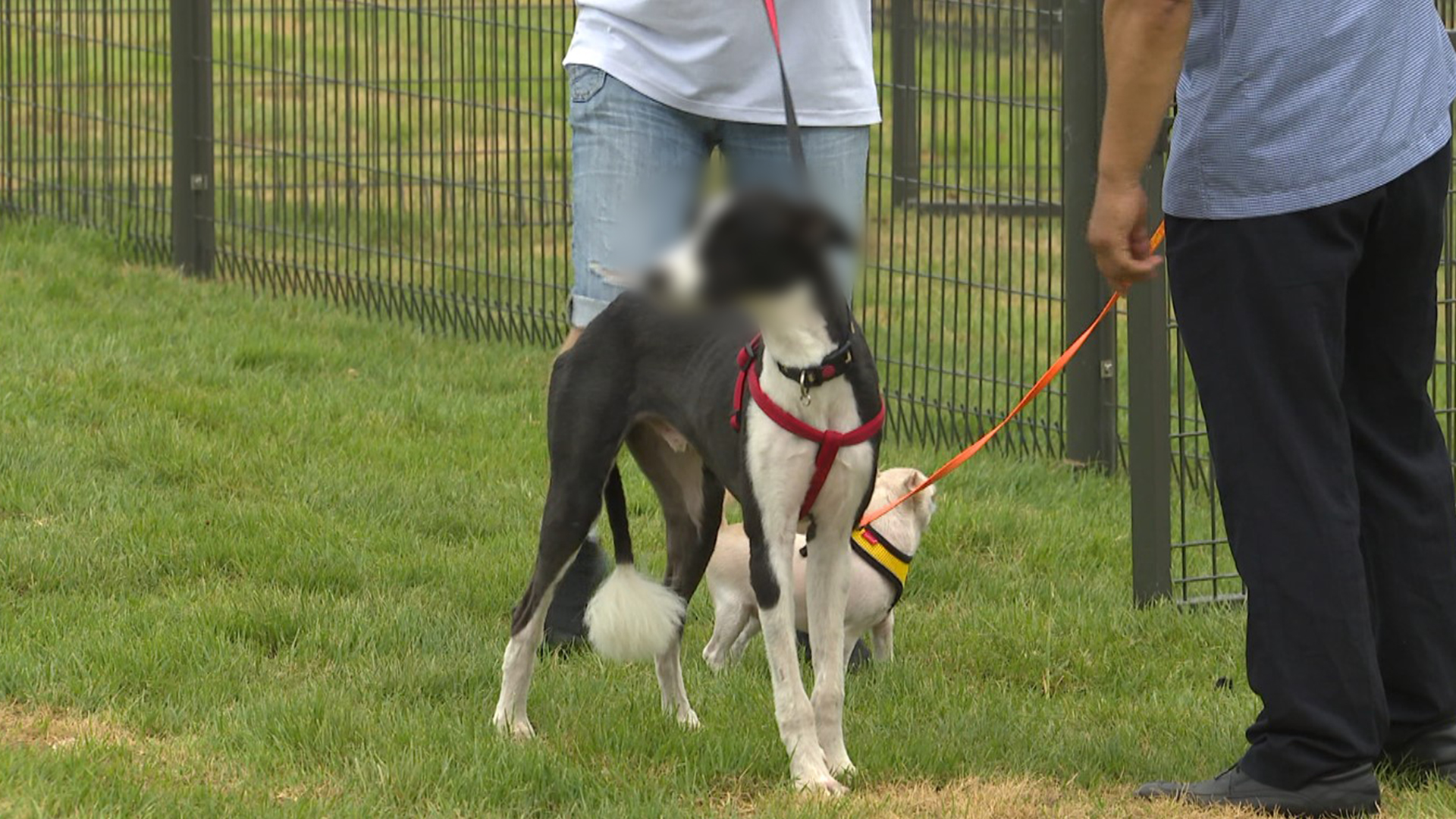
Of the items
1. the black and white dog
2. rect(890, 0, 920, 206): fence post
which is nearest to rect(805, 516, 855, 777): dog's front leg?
the black and white dog

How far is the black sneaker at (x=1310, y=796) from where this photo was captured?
Answer: 401 centimetres

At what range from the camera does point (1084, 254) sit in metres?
6.91

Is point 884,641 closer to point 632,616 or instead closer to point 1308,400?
point 632,616

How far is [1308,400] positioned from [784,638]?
113cm

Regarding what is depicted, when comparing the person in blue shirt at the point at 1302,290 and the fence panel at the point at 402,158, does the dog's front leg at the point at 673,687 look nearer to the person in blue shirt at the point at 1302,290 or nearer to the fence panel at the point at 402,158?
the person in blue shirt at the point at 1302,290

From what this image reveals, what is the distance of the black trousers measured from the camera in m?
3.91

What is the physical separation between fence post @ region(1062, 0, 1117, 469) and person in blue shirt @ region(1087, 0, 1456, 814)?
264 centimetres

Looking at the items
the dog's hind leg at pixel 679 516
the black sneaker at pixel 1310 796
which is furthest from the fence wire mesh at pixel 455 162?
the black sneaker at pixel 1310 796

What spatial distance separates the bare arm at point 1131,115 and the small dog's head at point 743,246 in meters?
0.52

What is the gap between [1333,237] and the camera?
154 inches

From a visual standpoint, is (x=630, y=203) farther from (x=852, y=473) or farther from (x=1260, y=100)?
(x=1260, y=100)

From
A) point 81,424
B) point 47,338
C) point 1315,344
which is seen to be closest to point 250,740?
point 1315,344

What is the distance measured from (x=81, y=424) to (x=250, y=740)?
2922 millimetres

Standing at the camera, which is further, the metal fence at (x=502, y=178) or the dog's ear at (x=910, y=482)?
the metal fence at (x=502, y=178)
